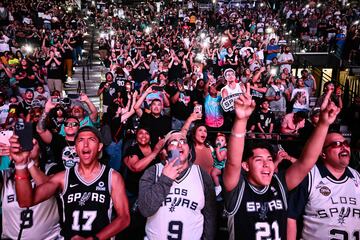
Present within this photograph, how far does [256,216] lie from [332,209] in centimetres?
73

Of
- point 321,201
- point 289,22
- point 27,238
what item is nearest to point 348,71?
point 289,22

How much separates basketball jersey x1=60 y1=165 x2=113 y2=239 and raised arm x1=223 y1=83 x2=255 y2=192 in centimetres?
111

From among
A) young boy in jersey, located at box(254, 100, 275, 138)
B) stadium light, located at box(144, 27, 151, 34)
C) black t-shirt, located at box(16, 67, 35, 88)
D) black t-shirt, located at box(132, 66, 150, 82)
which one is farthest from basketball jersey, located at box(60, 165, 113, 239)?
stadium light, located at box(144, 27, 151, 34)

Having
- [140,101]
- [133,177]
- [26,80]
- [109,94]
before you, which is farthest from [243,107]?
[26,80]

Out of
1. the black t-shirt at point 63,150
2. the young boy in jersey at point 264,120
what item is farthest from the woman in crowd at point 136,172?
the young boy in jersey at point 264,120

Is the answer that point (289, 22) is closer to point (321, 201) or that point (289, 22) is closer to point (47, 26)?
point (47, 26)

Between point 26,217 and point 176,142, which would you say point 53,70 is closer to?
point 26,217

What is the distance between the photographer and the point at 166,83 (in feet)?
33.8

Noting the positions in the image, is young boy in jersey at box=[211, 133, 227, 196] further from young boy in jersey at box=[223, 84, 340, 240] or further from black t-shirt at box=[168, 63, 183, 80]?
black t-shirt at box=[168, 63, 183, 80]

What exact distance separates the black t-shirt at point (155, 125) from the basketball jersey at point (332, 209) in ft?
11.2

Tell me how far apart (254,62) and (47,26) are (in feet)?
34.7

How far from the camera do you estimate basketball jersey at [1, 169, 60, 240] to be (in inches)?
137

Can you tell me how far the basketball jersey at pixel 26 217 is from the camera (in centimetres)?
347

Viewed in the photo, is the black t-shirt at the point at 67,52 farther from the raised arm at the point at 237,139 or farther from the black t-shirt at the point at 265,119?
the raised arm at the point at 237,139
